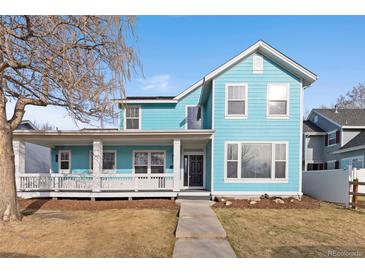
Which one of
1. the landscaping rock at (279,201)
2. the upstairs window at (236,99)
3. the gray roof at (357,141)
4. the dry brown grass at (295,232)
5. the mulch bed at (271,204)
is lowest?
the mulch bed at (271,204)

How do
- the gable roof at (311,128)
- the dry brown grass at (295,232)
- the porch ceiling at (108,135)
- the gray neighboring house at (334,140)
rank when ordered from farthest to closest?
the gable roof at (311,128)
the gray neighboring house at (334,140)
the porch ceiling at (108,135)
the dry brown grass at (295,232)

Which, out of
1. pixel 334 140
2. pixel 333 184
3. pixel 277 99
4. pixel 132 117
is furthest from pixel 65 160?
pixel 334 140

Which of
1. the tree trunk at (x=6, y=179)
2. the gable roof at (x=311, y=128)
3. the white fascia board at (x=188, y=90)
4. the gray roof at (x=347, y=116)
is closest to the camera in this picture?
the tree trunk at (x=6, y=179)

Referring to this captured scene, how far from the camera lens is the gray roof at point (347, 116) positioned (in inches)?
848

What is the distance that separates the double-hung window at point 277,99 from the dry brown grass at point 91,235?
6.91 metres

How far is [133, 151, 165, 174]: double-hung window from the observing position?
13633mm

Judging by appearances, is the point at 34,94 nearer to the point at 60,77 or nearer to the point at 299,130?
the point at 60,77

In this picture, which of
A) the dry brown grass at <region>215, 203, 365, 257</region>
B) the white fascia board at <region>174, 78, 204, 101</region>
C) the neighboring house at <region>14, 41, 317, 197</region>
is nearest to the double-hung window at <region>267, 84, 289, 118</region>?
the neighboring house at <region>14, 41, 317, 197</region>

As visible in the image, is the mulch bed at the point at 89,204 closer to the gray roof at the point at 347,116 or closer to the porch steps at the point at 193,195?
the porch steps at the point at 193,195

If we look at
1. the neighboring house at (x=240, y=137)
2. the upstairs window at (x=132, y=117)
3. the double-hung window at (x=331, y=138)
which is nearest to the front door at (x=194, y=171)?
the neighboring house at (x=240, y=137)

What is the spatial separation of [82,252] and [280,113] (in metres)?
10.1

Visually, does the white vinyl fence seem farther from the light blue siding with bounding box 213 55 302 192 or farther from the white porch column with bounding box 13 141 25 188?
the white porch column with bounding box 13 141 25 188

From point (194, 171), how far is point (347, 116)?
61.4 feet

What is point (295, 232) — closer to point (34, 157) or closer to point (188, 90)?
point (188, 90)
